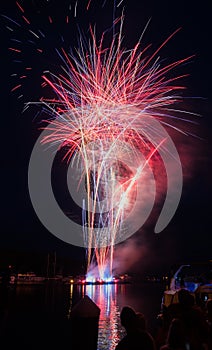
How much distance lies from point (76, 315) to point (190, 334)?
1.93 m

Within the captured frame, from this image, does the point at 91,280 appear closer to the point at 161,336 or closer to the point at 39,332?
the point at 39,332

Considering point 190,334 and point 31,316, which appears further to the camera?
point 31,316

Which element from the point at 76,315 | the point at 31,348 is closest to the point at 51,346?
the point at 31,348

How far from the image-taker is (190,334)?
5570 millimetres

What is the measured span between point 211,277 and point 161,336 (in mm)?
18692

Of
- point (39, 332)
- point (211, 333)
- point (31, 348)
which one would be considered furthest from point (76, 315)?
point (39, 332)

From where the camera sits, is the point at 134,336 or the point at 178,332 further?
the point at 178,332

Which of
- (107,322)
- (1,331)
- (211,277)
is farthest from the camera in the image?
(211,277)

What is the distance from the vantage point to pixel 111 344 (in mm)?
15930

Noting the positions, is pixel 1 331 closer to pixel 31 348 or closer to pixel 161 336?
pixel 31 348

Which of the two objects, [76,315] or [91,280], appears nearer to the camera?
[76,315]

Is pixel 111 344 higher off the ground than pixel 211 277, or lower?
lower

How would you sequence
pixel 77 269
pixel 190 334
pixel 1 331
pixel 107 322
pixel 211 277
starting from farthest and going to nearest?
pixel 77 269 < pixel 211 277 < pixel 107 322 < pixel 1 331 < pixel 190 334

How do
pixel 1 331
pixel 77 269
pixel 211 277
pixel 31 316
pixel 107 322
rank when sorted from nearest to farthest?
pixel 1 331
pixel 107 322
pixel 211 277
pixel 31 316
pixel 77 269
